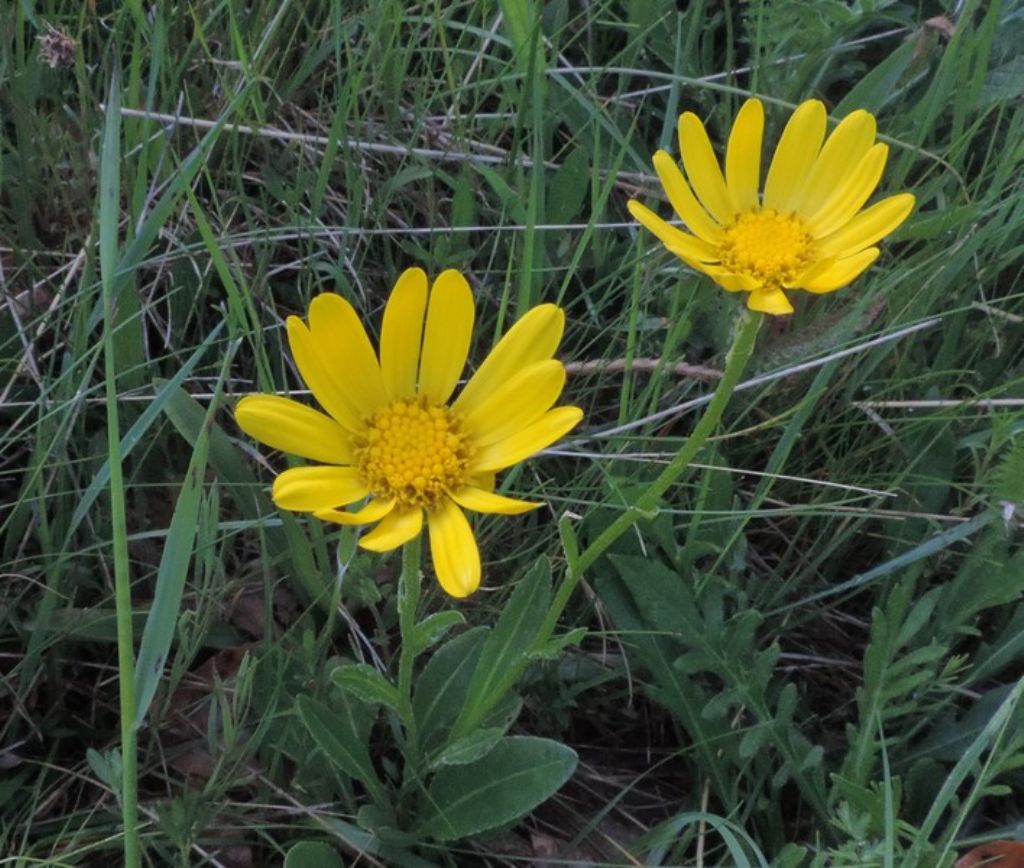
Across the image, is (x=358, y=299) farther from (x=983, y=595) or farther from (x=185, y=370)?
(x=983, y=595)

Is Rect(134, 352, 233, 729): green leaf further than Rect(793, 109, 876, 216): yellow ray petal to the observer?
No

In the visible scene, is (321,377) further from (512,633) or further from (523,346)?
(512,633)

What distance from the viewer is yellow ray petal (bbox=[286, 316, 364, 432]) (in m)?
1.10

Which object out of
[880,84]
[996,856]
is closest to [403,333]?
[996,856]

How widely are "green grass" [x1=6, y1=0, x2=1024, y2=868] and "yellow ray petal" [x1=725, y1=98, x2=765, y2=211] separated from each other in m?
0.20

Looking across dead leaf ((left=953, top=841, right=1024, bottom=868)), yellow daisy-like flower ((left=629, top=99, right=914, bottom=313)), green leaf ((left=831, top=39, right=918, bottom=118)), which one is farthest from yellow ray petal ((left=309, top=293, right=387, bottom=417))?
green leaf ((left=831, top=39, right=918, bottom=118))

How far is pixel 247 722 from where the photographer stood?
4.83 feet

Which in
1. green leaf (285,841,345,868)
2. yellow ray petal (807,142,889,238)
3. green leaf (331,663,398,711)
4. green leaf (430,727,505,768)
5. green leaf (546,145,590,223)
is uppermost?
yellow ray petal (807,142,889,238)

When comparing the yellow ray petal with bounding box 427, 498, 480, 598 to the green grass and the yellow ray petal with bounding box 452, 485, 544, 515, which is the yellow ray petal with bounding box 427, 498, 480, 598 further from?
the green grass

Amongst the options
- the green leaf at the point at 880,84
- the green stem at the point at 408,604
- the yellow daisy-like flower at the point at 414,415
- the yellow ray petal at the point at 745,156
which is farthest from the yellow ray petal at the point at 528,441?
the green leaf at the point at 880,84

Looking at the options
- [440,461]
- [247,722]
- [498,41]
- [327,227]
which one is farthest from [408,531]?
[498,41]

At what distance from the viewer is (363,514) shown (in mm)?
1072

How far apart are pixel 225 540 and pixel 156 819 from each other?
1.16 ft

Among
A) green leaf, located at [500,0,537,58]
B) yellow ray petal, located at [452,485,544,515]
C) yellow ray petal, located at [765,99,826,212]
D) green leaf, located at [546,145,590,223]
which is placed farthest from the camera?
green leaf, located at [546,145,590,223]
